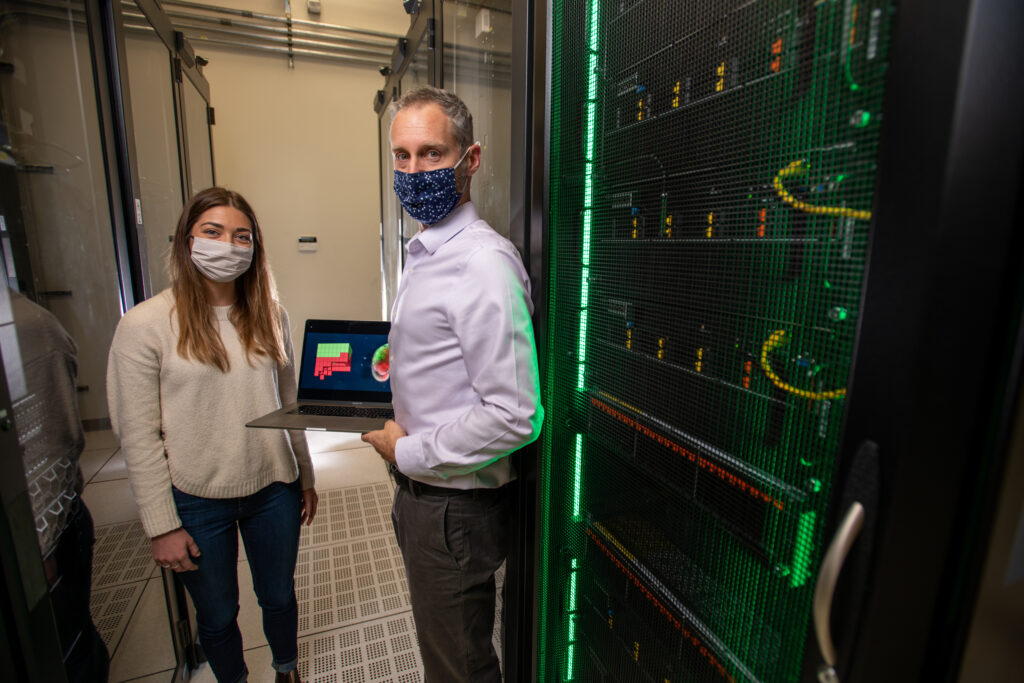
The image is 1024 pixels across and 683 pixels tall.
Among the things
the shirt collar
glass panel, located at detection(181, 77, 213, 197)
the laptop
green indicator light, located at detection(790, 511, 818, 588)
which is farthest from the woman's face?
glass panel, located at detection(181, 77, 213, 197)

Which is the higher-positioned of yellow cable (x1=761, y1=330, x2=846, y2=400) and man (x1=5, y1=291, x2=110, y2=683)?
yellow cable (x1=761, y1=330, x2=846, y2=400)

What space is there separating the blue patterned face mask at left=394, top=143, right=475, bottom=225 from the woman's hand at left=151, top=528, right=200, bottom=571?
1.07 metres

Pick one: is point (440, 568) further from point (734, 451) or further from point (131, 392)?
point (131, 392)

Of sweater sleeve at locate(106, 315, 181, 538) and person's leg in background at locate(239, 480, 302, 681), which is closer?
sweater sleeve at locate(106, 315, 181, 538)

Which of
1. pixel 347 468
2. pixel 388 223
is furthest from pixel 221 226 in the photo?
pixel 388 223

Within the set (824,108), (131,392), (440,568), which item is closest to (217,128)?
(131,392)

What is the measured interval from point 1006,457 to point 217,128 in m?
5.17

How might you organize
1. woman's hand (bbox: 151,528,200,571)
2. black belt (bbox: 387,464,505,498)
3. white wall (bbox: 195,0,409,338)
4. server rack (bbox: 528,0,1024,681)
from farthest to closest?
1. white wall (bbox: 195,0,409,338)
2. woman's hand (bbox: 151,528,200,571)
3. black belt (bbox: 387,464,505,498)
4. server rack (bbox: 528,0,1024,681)

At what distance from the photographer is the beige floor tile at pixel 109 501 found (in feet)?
4.50

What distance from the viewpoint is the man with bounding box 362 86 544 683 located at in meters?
1.00

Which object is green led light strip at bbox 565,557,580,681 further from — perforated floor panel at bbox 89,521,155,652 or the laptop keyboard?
perforated floor panel at bbox 89,521,155,652

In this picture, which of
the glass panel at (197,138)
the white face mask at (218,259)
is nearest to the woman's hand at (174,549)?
the white face mask at (218,259)

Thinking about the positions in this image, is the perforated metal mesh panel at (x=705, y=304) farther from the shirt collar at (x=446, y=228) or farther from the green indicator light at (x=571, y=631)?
the shirt collar at (x=446, y=228)

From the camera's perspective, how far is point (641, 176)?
83 centimetres
